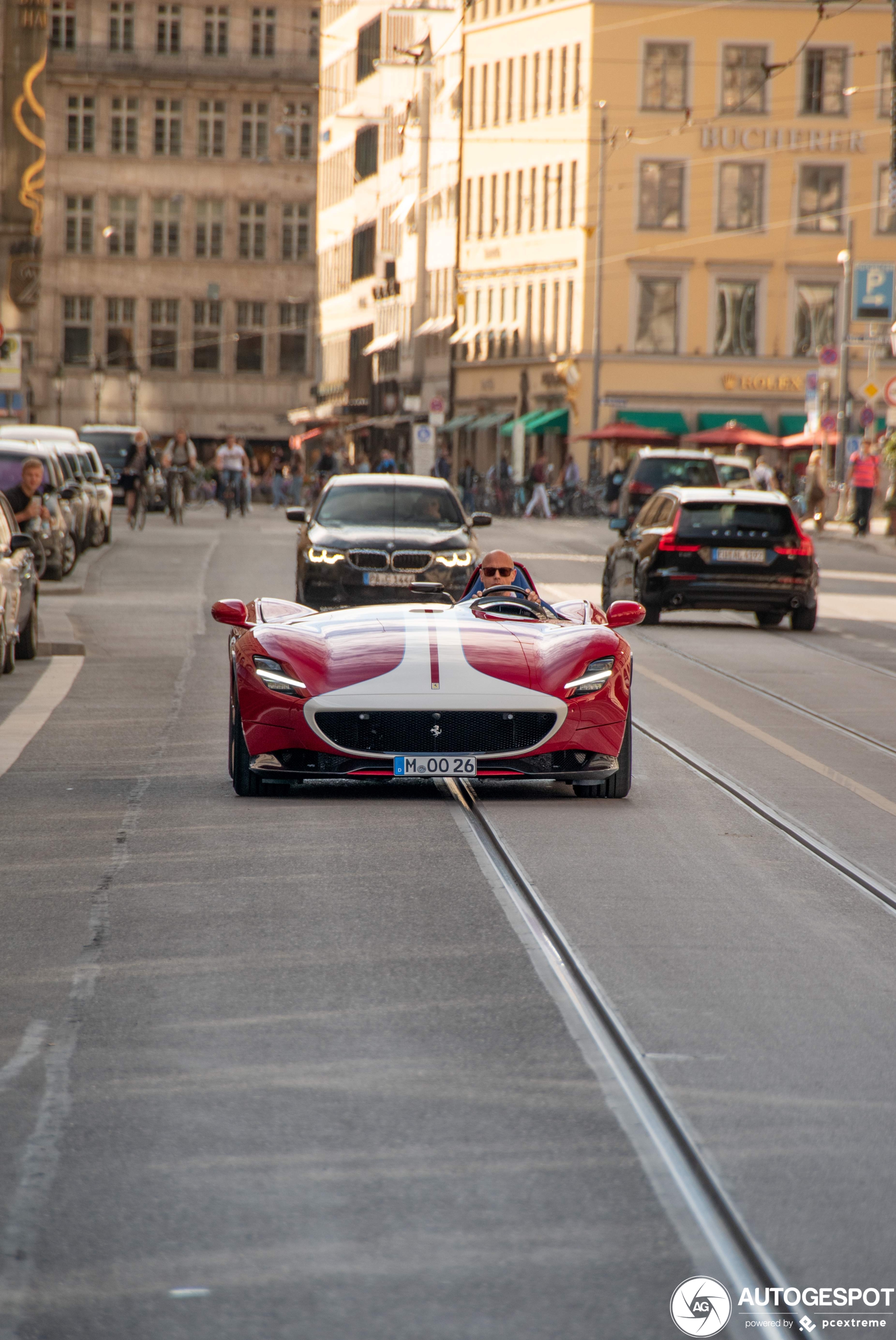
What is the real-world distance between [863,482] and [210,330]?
219ft

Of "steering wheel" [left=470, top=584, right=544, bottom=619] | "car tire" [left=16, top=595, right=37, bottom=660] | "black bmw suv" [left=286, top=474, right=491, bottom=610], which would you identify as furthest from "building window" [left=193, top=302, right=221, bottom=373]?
"steering wheel" [left=470, top=584, right=544, bottom=619]

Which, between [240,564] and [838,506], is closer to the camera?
[240,564]

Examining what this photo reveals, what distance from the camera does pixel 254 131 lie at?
109 meters

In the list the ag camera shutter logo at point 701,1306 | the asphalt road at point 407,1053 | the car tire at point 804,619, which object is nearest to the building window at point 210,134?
the car tire at point 804,619

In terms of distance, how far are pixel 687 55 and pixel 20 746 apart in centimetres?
6882

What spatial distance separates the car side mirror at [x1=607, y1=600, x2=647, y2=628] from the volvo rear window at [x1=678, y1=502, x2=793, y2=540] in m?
12.5

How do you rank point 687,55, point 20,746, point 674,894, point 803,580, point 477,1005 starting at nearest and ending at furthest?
point 477,1005, point 674,894, point 20,746, point 803,580, point 687,55

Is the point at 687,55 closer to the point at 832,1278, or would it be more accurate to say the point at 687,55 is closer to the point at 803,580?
the point at 803,580

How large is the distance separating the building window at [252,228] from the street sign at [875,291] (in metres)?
65.0

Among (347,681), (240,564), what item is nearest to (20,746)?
(347,681)

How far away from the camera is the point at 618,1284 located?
13.6 ft

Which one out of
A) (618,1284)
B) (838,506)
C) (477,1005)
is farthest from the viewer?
(838,506)

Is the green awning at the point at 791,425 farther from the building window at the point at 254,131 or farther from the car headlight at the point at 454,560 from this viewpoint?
the car headlight at the point at 454,560

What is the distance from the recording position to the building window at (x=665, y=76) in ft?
255
